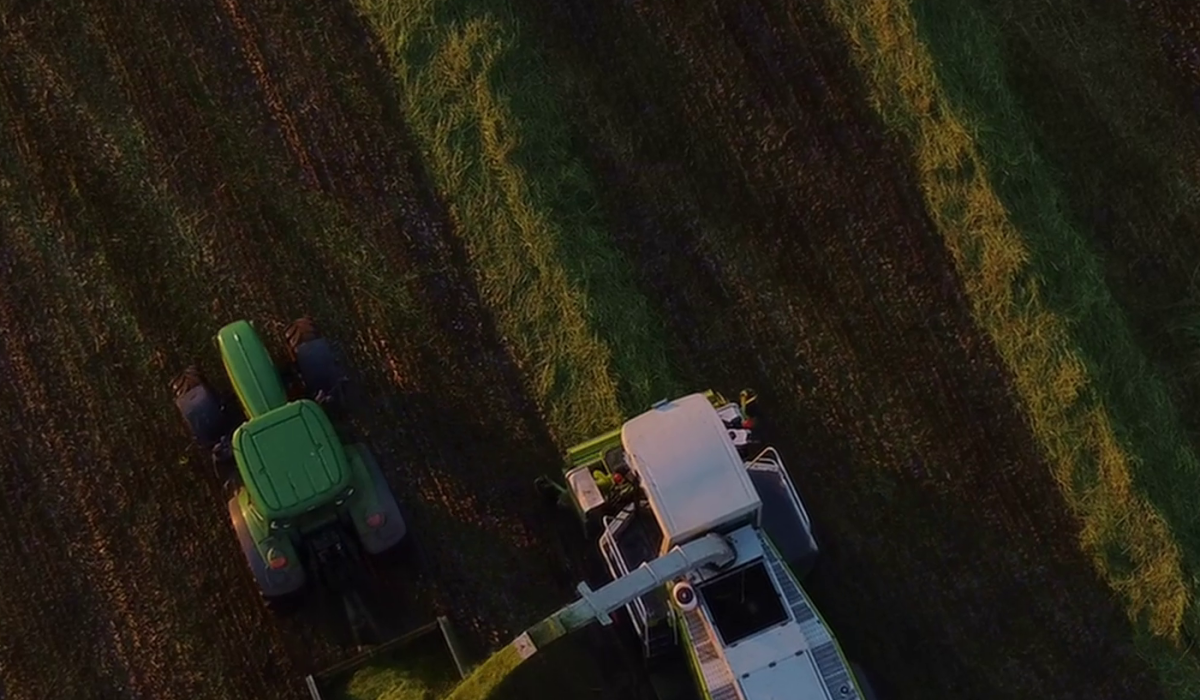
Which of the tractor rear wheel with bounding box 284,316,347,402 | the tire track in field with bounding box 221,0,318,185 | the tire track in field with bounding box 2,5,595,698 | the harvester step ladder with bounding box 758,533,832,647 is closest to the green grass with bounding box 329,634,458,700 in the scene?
the tire track in field with bounding box 2,5,595,698

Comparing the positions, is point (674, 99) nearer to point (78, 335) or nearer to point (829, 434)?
point (829, 434)

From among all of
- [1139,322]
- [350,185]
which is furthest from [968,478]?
[350,185]

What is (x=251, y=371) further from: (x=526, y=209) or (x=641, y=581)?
(x=641, y=581)

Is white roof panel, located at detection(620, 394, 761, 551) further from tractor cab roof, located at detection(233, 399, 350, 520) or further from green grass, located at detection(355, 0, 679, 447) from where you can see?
tractor cab roof, located at detection(233, 399, 350, 520)

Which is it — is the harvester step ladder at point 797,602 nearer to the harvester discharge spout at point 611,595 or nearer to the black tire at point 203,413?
the harvester discharge spout at point 611,595

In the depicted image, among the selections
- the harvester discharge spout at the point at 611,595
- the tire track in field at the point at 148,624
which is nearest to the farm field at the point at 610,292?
the tire track in field at the point at 148,624

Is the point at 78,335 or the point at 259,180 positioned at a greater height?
the point at 259,180

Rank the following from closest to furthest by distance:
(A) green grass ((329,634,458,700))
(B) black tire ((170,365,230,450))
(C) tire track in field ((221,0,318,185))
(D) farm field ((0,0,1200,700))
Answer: (A) green grass ((329,634,458,700)), (B) black tire ((170,365,230,450)), (D) farm field ((0,0,1200,700)), (C) tire track in field ((221,0,318,185))
